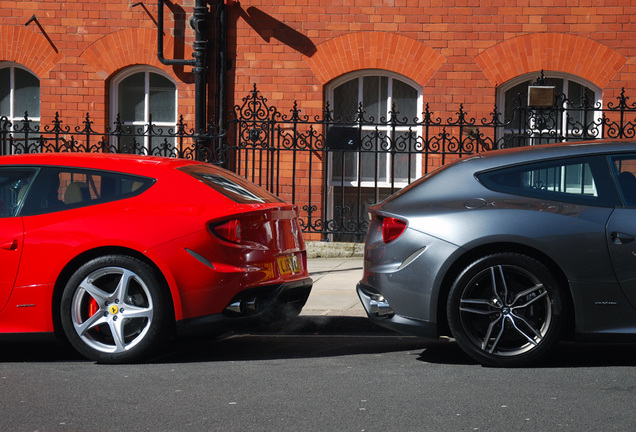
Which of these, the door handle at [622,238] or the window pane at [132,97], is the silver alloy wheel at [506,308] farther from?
the window pane at [132,97]

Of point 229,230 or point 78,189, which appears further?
point 78,189

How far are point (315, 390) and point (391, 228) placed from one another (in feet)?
4.03

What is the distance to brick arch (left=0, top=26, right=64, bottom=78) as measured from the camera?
13.0 metres

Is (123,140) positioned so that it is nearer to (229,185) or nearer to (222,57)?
(222,57)

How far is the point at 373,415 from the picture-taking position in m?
4.59

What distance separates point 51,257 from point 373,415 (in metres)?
2.39

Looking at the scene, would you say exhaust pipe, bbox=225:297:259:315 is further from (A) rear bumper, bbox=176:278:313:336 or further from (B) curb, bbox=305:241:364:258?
(B) curb, bbox=305:241:364:258

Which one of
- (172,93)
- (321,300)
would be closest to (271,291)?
(321,300)

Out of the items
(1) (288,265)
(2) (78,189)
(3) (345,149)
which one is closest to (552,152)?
(1) (288,265)

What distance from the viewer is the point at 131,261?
5.74 meters

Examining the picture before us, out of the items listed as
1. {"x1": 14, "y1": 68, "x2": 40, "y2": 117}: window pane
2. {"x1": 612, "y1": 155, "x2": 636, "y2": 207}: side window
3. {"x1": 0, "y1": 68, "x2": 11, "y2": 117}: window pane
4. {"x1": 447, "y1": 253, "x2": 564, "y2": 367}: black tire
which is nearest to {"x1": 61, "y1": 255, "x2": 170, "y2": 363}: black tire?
{"x1": 447, "y1": 253, "x2": 564, "y2": 367}: black tire

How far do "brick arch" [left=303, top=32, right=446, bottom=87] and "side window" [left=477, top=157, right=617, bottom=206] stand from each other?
22.2 feet

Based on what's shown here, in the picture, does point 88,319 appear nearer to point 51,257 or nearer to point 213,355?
point 51,257

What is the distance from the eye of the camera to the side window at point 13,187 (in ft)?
19.9
